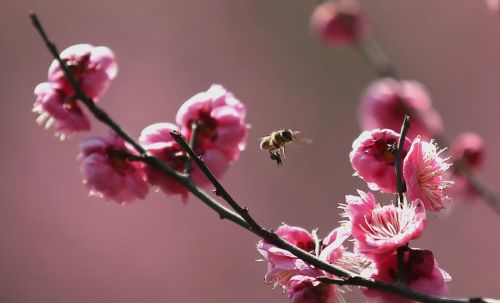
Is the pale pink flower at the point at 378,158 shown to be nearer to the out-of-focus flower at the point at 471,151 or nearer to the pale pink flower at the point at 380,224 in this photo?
the pale pink flower at the point at 380,224

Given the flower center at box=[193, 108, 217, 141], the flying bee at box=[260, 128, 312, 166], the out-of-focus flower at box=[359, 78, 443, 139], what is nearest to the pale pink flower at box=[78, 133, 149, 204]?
the flower center at box=[193, 108, 217, 141]

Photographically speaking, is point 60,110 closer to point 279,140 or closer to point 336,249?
point 279,140

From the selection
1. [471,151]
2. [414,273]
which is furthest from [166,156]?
[471,151]

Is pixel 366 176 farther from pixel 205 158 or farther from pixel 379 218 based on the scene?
pixel 205 158

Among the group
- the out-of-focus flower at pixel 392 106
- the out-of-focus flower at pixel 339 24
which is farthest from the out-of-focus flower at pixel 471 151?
the out-of-focus flower at pixel 339 24

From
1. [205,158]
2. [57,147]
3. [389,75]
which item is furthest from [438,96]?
[205,158]
